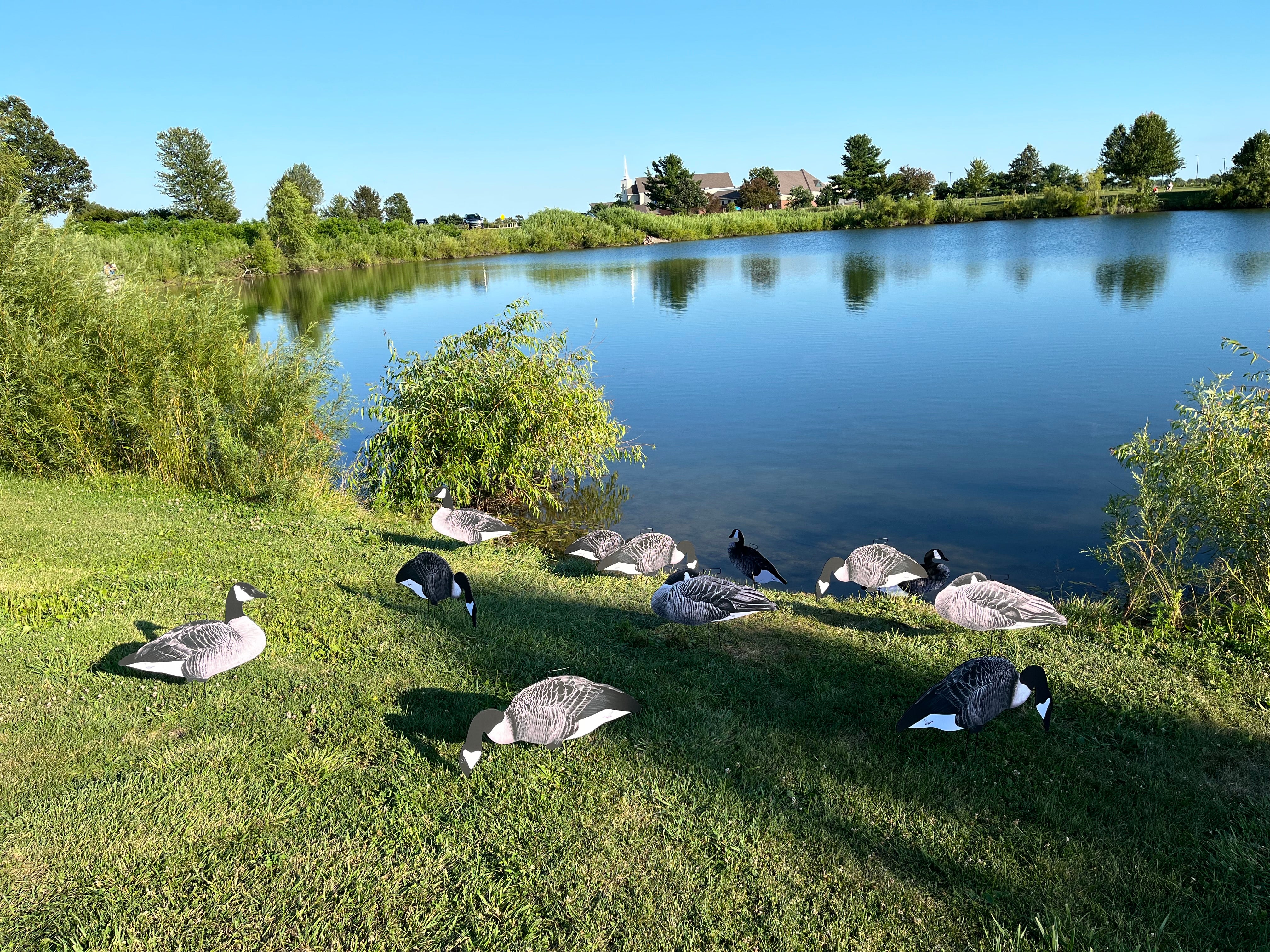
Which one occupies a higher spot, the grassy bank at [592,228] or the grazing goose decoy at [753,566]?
the grassy bank at [592,228]

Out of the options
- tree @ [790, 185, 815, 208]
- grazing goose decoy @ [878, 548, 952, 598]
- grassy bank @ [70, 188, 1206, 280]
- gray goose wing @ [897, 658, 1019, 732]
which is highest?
tree @ [790, 185, 815, 208]

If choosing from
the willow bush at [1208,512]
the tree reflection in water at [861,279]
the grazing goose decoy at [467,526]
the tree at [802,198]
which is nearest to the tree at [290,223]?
the tree reflection in water at [861,279]

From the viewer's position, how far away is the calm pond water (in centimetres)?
1187

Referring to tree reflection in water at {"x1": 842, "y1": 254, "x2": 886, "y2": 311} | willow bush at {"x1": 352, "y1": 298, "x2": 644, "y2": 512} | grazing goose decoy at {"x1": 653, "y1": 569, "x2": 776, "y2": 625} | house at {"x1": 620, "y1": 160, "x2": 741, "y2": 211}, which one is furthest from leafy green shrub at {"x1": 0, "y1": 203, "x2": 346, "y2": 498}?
house at {"x1": 620, "y1": 160, "x2": 741, "y2": 211}

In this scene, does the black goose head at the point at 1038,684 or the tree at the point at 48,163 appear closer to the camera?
the black goose head at the point at 1038,684

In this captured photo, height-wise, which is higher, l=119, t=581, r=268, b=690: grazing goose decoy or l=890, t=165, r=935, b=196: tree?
l=890, t=165, r=935, b=196: tree

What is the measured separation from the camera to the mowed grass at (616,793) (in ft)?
12.1

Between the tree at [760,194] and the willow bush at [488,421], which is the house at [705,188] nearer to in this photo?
the tree at [760,194]

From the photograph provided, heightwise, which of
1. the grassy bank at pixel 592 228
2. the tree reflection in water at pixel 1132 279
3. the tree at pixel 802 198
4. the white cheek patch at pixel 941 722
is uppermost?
the tree at pixel 802 198

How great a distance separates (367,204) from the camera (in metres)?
117

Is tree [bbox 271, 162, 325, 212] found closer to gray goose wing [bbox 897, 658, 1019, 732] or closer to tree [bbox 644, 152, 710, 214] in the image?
tree [bbox 644, 152, 710, 214]

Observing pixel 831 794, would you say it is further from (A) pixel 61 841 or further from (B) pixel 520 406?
(B) pixel 520 406

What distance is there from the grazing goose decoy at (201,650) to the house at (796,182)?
5727 inches

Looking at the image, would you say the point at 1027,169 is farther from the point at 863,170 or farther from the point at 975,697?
the point at 975,697
